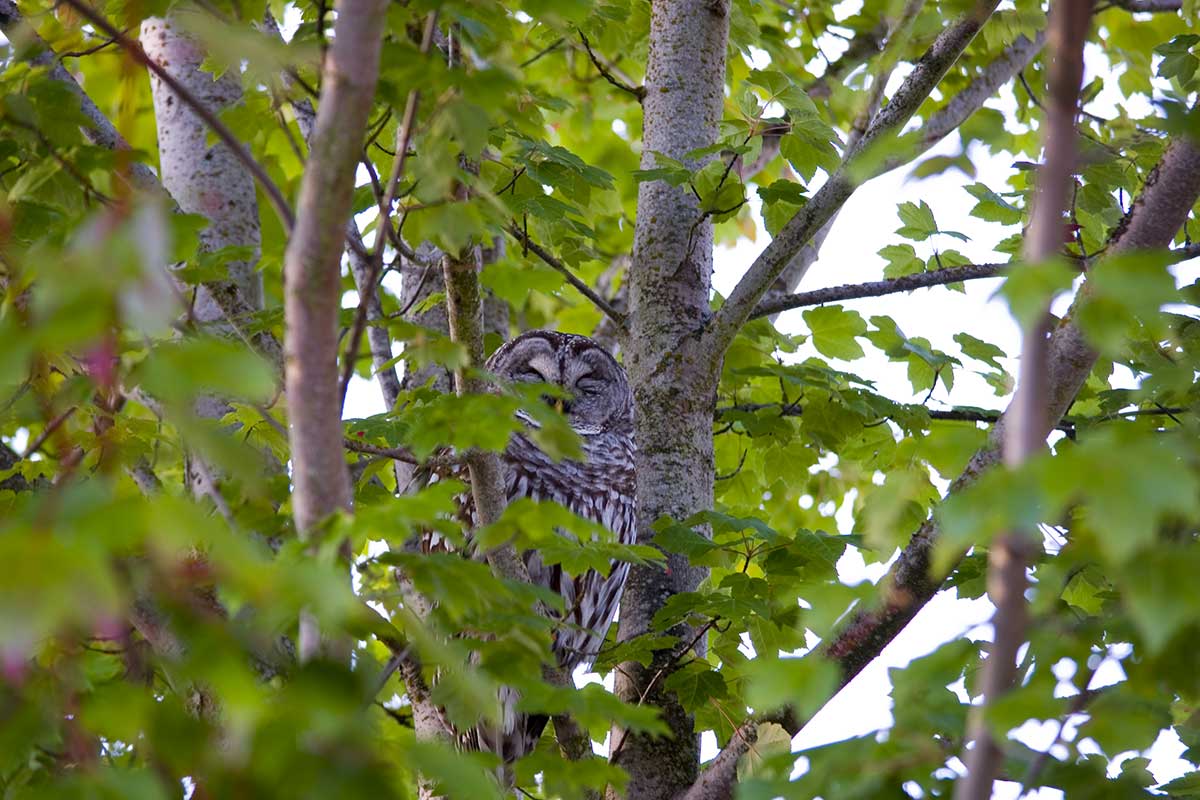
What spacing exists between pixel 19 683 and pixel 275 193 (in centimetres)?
63

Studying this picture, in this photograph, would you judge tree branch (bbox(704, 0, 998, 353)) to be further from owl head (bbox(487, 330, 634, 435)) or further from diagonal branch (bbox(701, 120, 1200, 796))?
owl head (bbox(487, 330, 634, 435))

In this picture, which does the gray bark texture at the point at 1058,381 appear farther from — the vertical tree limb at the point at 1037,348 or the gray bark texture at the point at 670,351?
the vertical tree limb at the point at 1037,348

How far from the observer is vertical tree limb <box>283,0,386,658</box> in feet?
4.77

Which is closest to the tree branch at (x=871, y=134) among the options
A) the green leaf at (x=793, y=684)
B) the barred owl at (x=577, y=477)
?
the barred owl at (x=577, y=477)

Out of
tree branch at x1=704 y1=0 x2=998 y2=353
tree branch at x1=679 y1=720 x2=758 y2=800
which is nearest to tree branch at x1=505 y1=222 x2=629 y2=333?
tree branch at x1=704 y1=0 x2=998 y2=353

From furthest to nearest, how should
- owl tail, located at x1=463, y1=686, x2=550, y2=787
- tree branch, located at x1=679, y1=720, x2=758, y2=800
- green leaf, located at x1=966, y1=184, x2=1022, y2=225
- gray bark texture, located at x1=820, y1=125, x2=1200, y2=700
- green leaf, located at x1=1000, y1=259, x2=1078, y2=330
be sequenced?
owl tail, located at x1=463, y1=686, x2=550, y2=787, green leaf, located at x1=966, y1=184, x2=1022, y2=225, tree branch, located at x1=679, y1=720, x2=758, y2=800, gray bark texture, located at x1=820, y1=125, x2=1200, y2=700, green leaf, located at x1=1000, y1=259, x2=1078, y2=330

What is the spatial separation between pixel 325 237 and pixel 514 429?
0.48m

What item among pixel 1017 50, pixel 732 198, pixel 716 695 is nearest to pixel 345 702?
pixel 716 695

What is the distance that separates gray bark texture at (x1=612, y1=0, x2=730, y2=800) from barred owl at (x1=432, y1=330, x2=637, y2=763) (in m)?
0.31

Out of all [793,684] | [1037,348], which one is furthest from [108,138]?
[1037,348]

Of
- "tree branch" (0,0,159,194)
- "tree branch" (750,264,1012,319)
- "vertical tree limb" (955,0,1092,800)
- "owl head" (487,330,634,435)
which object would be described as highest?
"owl head" (487,330,634,435)

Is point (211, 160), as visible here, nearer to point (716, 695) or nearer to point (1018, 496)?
point (716, 695)

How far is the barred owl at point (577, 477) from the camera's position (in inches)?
152

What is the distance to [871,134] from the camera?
2.76 m
